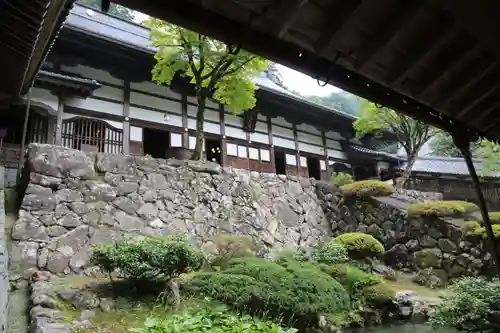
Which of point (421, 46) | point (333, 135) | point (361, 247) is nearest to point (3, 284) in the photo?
point (421, 46)

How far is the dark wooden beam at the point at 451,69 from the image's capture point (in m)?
2.36

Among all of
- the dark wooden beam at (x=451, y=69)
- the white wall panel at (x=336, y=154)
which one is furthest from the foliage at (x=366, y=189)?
the dark wooden beam at (x=451, y=69)

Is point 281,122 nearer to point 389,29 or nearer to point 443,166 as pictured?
point 443,166

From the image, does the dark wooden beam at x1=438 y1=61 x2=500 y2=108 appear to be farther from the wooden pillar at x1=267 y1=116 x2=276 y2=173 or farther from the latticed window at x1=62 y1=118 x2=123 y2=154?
the wooden pillar at x1=267 y1=116 x2=276 y2=173

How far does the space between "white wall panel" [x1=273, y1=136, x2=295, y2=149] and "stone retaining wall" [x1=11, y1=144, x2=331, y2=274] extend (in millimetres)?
5513

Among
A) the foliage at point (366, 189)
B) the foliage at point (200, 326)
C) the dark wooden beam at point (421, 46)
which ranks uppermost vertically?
Result: the foliage at point (366, 189)

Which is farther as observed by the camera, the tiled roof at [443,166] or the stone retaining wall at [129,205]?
the tiled roof at [443,166]

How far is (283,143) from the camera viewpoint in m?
19.6

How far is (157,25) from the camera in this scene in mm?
12516

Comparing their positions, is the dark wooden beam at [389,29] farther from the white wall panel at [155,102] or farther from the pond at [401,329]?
the white wall panel at [155,102]

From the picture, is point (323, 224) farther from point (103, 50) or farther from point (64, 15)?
point (64, 15)

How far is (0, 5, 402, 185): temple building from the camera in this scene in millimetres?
12625

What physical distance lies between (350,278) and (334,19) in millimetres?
8426

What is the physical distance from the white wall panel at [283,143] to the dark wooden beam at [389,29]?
16799 millimetres
